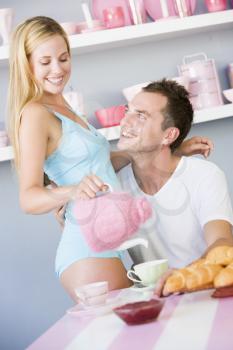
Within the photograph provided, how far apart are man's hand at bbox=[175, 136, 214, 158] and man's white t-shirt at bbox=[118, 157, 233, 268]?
0.08m

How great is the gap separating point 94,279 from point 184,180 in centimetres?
36

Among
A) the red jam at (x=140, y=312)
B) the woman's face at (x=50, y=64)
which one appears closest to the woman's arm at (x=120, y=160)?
the woman's face at (x=50, y=64)

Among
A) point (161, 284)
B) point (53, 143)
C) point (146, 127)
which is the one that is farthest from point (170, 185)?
point (161, 284)

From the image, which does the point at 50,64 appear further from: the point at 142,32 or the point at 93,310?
the point at 142,32

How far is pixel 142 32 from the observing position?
2484 mm

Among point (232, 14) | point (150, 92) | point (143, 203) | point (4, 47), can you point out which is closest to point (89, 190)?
point (143, 203)

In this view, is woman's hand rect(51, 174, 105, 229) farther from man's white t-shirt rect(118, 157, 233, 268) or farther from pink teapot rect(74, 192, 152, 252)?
man's white t-shirt rect(118, 157, 233, 268)

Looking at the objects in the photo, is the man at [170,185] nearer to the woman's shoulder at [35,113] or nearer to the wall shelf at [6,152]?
the woman's shoulder at [35,113]

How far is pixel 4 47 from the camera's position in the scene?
243 cm

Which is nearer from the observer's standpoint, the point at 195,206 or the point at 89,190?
the point at 89,190

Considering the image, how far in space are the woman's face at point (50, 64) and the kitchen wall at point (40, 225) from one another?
821mm

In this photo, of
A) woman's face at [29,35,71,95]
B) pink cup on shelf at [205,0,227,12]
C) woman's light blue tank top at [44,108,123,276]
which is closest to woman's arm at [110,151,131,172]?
woman's light blue tank top at [44,108,123,276]

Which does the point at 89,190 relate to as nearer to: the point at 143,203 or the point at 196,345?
the point at 143,203

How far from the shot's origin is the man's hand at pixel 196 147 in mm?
1834
